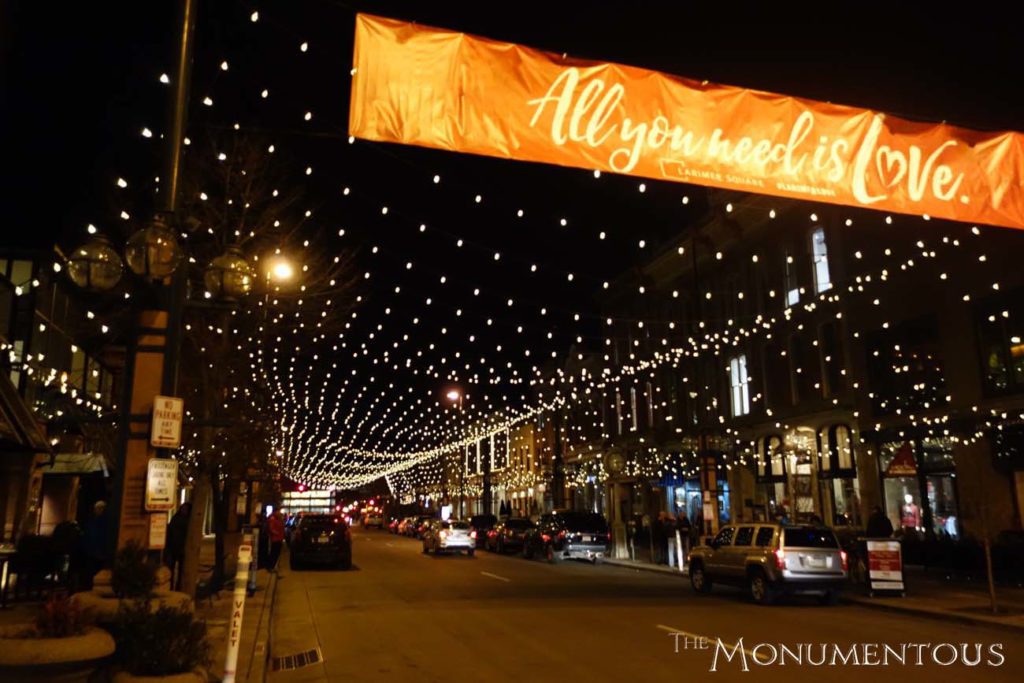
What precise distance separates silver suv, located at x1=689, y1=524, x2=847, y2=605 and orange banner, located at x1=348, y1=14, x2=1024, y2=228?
843cm

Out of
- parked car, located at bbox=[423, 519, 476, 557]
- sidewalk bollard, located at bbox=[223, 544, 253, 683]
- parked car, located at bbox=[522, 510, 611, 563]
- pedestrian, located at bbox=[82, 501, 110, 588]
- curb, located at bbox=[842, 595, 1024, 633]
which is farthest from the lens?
parked car, located at bbox=[423, 519, 476, 557]

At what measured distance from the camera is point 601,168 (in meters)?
8.36

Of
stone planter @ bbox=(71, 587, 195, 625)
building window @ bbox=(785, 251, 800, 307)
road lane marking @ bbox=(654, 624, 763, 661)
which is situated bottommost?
road lane marking @ bbox=(654, 624, 763, 661)

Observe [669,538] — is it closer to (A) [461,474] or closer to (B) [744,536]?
(B) [744,536]

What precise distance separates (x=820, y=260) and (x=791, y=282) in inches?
70.9

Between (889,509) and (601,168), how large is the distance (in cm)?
2106

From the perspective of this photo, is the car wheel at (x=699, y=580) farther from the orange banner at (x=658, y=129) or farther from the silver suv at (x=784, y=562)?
the orange banner at (x=658, y=129)

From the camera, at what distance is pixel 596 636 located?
1218 cm

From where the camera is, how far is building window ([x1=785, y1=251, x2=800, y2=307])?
97.5 feet

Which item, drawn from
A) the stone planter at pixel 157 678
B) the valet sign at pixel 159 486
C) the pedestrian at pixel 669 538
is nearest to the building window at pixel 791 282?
the pedestrian at pixel 669 538

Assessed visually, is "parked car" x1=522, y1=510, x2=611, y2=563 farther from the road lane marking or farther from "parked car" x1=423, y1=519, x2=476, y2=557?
the road lane marking

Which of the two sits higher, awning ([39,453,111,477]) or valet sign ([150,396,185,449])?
awning ([39,453,111,477])

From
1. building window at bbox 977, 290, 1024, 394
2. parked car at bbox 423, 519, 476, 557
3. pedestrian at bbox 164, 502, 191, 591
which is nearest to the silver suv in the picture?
building window at bbox 977, 290, 1024, 394

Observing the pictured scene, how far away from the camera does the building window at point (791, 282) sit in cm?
2970
